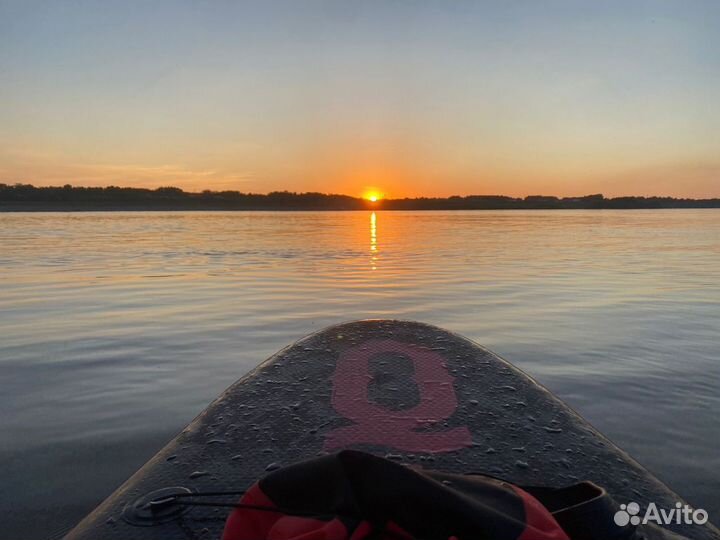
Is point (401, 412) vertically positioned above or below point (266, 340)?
above

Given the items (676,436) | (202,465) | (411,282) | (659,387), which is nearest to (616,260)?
(411,282)

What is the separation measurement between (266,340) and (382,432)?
3.67 meters

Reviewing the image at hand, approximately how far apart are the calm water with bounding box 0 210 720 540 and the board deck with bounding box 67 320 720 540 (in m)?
0.67

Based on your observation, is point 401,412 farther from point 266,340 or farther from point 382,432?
point 266,340

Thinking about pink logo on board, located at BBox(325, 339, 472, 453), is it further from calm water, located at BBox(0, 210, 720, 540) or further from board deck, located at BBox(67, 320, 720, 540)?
calm water, located at BBox(0, 210, 720, 540)

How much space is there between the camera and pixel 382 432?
225 cm

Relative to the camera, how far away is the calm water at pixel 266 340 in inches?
117

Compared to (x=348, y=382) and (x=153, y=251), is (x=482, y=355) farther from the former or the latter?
(x=153, y=251)

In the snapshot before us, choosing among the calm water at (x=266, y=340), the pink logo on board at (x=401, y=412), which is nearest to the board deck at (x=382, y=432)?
the pink logo on board at (x=401, y=412)

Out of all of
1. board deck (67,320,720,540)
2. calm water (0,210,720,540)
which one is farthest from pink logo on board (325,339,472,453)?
calm water (0,210,720,540)

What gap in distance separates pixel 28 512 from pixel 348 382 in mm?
1506

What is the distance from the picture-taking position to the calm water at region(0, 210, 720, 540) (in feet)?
9.78

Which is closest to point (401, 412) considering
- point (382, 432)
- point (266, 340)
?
point (382, 432)

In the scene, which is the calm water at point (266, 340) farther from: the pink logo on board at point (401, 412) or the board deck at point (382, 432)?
the pink logo on board at point (401, 412)
